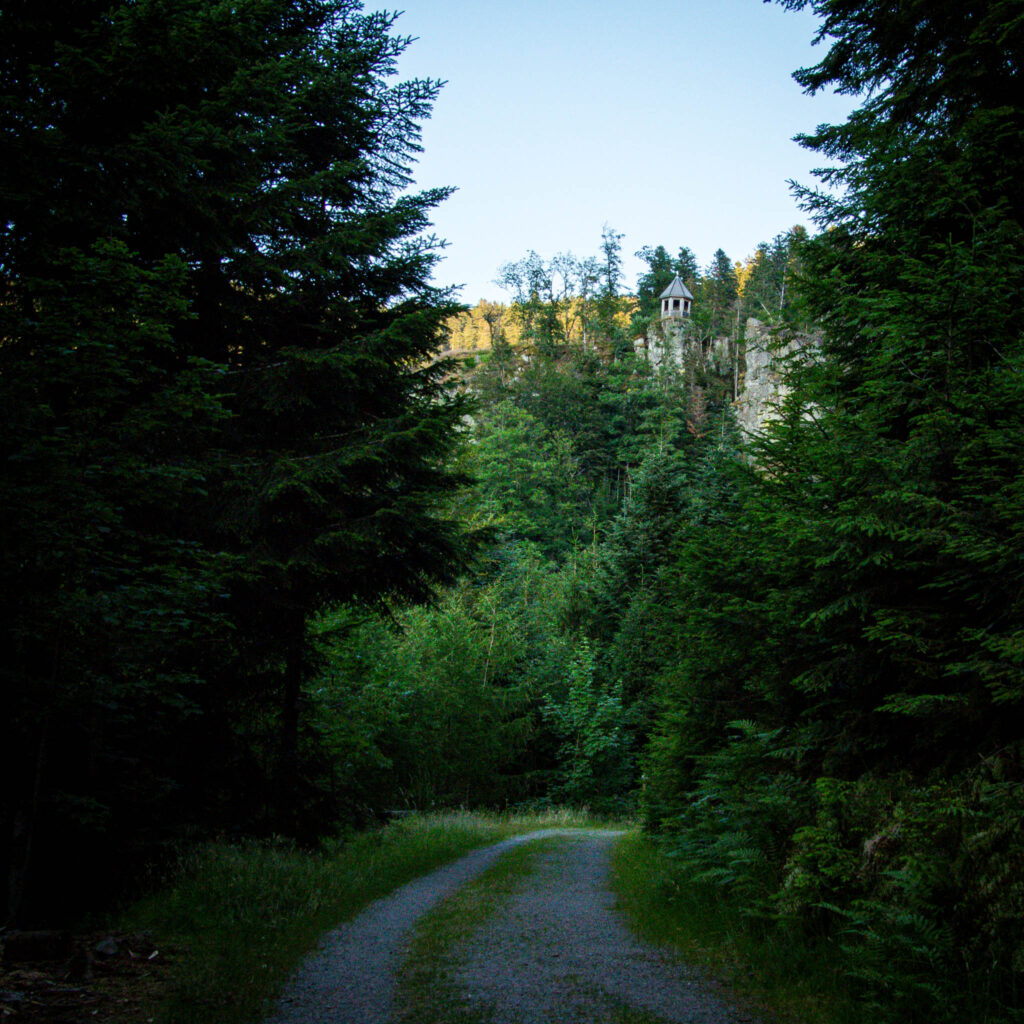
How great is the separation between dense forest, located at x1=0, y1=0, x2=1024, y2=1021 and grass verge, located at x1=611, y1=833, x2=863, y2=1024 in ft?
0.70

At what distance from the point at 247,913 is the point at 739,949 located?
454 cm

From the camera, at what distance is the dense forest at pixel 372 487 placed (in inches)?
191

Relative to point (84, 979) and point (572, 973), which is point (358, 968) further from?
point (84, 979)

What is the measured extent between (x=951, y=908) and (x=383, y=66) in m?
12.3

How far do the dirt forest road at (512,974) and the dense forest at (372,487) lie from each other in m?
1.24

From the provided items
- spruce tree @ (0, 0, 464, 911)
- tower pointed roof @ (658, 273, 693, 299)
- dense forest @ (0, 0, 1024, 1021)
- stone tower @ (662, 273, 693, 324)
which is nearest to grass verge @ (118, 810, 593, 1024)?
dense forest @ (0, 0, 1024, 1021)

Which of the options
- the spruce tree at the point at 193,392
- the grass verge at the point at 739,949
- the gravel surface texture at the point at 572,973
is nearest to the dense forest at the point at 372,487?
the spruce tree at the point at 193,392

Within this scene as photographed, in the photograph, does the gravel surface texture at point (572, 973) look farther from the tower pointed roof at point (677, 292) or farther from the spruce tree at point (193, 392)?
the tower pointed roof at point (677, 292)

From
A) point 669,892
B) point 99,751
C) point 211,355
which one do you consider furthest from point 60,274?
point 669,892

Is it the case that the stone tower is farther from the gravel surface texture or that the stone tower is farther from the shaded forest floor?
the shaded forest floor

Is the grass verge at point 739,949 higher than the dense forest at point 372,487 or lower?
lower

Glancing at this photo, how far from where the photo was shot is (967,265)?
202 inches

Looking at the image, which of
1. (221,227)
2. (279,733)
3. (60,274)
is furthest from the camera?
(279,733)

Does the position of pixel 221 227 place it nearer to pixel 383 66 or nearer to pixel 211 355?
pixel 211 355
